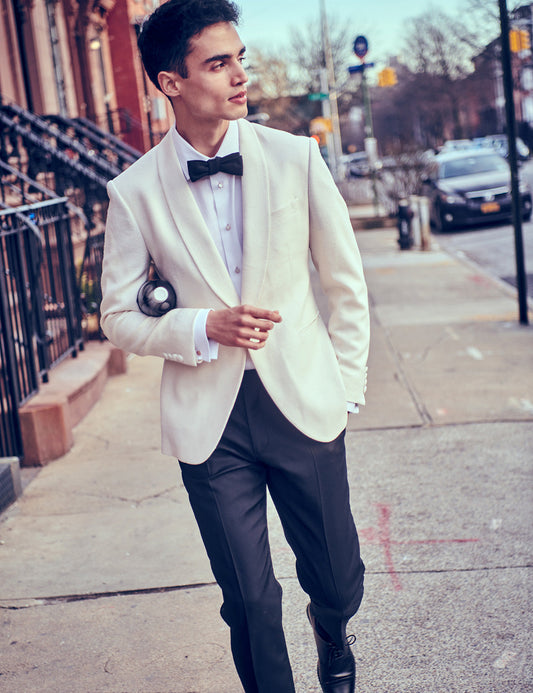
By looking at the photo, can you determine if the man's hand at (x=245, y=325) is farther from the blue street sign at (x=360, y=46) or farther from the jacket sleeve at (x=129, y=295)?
the blue street sign at (x=360, y=46)

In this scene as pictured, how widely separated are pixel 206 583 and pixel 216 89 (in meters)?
2.24

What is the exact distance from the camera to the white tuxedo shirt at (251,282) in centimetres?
246

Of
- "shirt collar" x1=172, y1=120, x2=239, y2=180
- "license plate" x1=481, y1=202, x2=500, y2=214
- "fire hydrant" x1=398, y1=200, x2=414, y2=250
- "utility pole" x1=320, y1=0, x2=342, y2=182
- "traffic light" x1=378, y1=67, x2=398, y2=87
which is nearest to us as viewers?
"shirt collar" x1=172, y1=120, x2=239, y2=180

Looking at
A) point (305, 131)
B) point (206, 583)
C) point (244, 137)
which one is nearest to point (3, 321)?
point (206, 583)

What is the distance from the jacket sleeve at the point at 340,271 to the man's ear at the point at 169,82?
0.38 m

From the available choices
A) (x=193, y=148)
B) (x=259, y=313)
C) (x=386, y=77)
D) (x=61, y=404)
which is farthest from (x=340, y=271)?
(x=386, y=77)

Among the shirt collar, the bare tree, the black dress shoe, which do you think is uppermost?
the bare tree

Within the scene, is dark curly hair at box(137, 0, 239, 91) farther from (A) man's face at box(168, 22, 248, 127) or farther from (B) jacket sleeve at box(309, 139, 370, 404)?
(B) jacket sleeve at box(309, 139, 370, 404)

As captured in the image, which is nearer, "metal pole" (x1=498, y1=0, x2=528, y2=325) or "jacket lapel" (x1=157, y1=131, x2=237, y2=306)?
"jacket lapel" (x1=157, y1=131, x2=237, y2=306)

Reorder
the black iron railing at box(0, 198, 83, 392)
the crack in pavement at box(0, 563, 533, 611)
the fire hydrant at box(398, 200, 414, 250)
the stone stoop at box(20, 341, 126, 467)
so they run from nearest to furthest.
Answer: the crack in pavement at box(0, 563, 533, 611) → the stone stoop at box(20, 341, 126, 467) → the black iron railing at box(0, 198, 83, 392) → the fire hydrant at box(398, 200, 414, 250)

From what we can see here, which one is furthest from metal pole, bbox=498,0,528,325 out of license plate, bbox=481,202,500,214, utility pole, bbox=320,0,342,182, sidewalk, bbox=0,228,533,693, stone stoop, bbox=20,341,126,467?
utility pole, bbox=320,0,342,182

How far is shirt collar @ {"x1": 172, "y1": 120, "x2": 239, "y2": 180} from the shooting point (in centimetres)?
252

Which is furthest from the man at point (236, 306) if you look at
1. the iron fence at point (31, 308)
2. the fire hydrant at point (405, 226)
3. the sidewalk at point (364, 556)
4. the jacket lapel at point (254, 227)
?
the fire hydrant at point (405, 226)

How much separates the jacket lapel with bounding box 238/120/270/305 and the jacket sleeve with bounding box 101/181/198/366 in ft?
0.53
